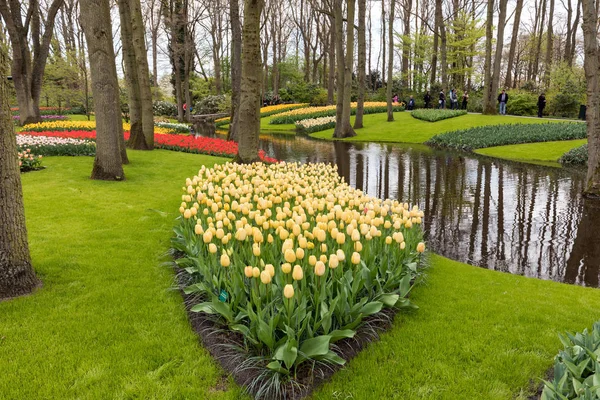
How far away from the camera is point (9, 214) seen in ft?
13.3

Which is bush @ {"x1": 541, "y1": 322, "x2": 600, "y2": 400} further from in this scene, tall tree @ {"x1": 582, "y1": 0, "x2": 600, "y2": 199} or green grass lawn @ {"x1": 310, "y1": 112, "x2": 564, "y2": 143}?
green grass lawn @ {"x1": 310, "y1": 112, "x2": 564, "y2": 143}

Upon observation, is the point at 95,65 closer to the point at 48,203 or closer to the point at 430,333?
the point at 48,203

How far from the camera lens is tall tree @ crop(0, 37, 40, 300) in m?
4.01

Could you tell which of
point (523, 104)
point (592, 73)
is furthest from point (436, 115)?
point (592, 73)

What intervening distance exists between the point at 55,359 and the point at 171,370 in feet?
3.04

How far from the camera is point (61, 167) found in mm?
11203

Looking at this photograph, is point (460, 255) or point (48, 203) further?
point (48, 203)

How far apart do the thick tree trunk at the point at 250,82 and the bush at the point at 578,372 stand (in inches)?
352

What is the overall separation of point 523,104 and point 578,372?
110ft

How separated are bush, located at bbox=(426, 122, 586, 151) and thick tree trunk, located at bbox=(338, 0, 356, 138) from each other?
5.27m

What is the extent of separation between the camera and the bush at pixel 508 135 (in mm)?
20000

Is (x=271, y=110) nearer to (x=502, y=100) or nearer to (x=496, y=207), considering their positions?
(x=502, y=100)

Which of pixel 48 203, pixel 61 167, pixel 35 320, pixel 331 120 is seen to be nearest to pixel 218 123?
pixel 331 120

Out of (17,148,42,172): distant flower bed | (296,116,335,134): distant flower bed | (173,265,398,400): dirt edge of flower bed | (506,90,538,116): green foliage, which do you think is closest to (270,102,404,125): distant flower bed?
(296,116,335,134): distant flower bed
